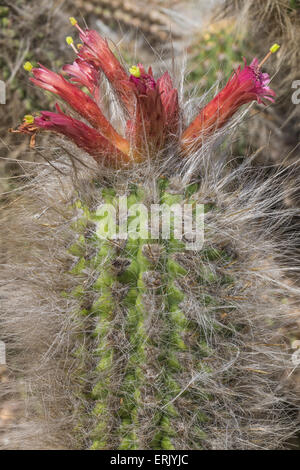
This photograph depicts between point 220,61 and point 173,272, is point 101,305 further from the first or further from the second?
point 220,61

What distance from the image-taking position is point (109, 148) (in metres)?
0.93

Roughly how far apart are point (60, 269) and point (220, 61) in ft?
3.50

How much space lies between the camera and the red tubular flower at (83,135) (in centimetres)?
89

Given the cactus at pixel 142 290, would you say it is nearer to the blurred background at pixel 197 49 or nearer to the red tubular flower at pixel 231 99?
the red tubular flower at pixel 231 99

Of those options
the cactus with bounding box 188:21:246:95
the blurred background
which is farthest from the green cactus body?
the cactus with bounding box 188:21:246:95

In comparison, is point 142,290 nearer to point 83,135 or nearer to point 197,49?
point 83,135

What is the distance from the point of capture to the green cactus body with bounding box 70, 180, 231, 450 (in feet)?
2.83

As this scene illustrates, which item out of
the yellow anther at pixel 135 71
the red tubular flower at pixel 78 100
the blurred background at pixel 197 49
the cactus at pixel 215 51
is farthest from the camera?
the cactus at pixel 215 51

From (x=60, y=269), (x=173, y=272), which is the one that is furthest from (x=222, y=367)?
(x=60, y=269)

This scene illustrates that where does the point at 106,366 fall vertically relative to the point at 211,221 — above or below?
below

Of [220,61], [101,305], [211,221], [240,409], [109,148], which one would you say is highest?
[220,61]

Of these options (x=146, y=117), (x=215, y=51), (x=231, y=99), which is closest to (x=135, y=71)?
(x=146, y=117)

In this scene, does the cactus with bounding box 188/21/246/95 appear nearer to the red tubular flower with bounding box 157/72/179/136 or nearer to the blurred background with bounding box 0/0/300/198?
the blurred background with bounding box 0/0/300/198

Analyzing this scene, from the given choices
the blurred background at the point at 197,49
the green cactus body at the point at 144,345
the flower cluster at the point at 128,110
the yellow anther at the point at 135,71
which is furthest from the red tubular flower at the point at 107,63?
the blurred background at the point at 197,49
